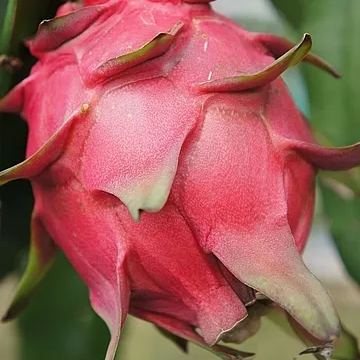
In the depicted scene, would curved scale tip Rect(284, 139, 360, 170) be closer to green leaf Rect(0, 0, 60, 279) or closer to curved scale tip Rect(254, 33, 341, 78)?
curved scale tip Rect(254, 33, 341, 78)

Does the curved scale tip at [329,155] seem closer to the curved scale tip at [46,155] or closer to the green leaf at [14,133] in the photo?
the curved scale tip at [46,155]

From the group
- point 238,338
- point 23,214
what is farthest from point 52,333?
point 238,338

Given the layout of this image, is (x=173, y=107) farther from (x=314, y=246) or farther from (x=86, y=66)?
(x=314, y=246)

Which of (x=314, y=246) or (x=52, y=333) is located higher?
(x=52, y=333)

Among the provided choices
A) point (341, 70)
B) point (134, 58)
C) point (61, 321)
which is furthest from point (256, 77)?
point (61, 321)

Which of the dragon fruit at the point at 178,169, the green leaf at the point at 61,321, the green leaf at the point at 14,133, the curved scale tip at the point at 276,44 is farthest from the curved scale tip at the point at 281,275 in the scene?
the green leaf at the point at 61,321

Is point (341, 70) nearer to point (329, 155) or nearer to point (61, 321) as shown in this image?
point (329, 155)

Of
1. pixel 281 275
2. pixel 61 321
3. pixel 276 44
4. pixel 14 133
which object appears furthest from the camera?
pixel 61 321
